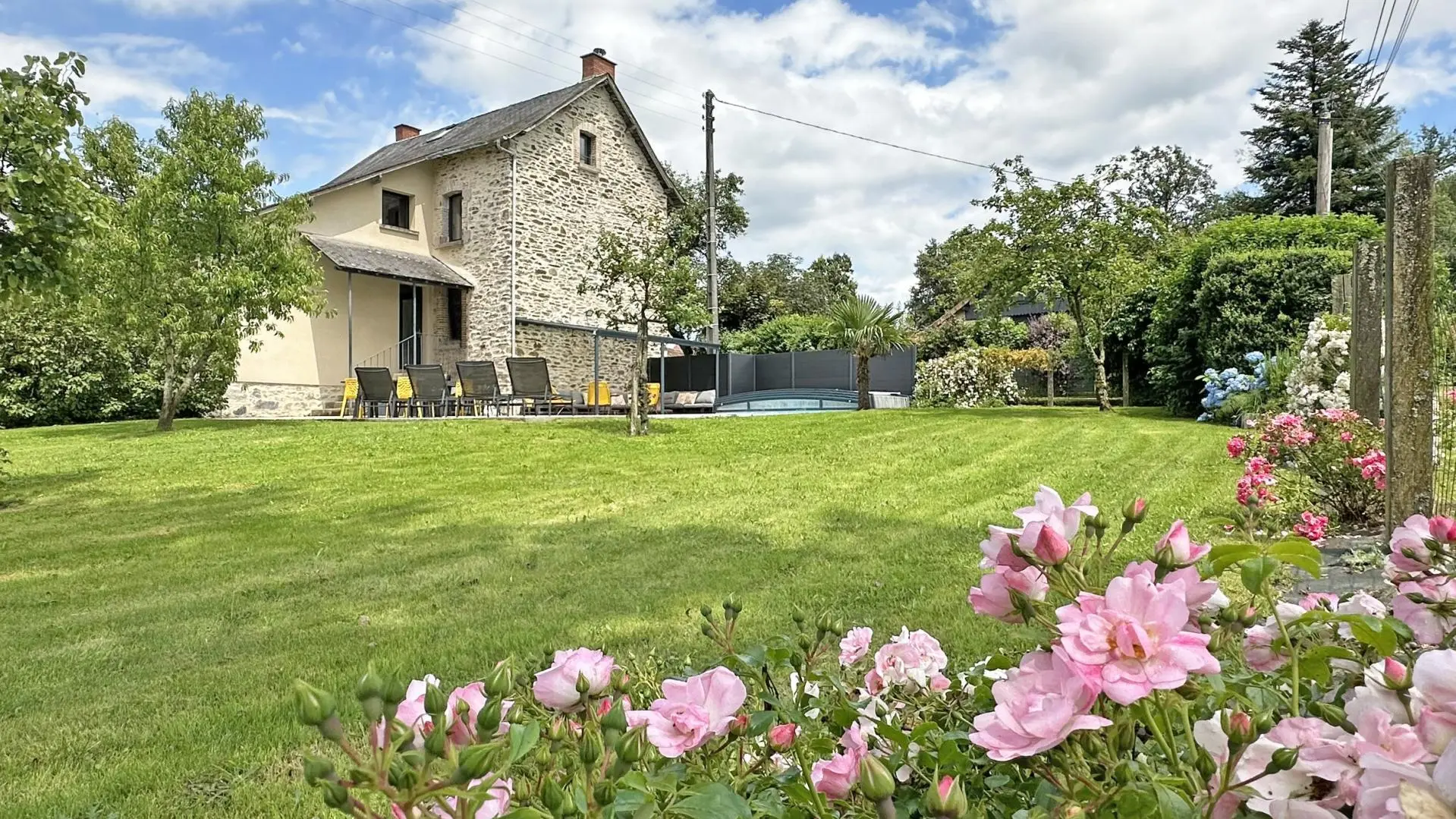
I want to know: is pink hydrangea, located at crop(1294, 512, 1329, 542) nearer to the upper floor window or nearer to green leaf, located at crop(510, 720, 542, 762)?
green leaf, located at crop(510, 720, 542, 762)

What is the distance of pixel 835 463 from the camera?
776cm

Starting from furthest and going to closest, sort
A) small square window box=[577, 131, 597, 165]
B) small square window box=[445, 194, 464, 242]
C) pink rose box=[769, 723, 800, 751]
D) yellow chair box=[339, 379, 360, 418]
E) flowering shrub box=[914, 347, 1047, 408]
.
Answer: small square window box=[577, 131, 597, 165] → small square window box=[445, 194, 464, 242] → flowering shrub box=[914, 347, 1047, 408] → yellow chair box=[339, 379, 360, 418] → pink rose box=[769, 723, 800, 751]

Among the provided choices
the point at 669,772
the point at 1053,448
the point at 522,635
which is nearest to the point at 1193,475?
the point at 1053,448

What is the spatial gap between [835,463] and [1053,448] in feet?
7.65

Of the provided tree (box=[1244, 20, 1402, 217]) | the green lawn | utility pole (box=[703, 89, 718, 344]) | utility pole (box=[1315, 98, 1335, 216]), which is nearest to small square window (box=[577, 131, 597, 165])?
utility pole (box=[703, 89, 718, 344])

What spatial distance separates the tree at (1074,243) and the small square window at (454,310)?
36.8ft

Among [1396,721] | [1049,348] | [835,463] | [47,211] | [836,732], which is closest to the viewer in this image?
[1396,721]

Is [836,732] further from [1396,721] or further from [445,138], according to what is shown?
[445,138]

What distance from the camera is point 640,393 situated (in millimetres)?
10562

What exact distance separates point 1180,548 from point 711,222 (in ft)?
64.9

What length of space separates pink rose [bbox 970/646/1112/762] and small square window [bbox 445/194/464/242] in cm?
1948

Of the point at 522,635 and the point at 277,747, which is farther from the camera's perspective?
the point at 522,635

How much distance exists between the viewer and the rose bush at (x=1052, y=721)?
1.70 ft

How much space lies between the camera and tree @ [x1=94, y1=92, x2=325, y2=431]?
36.2 ft
